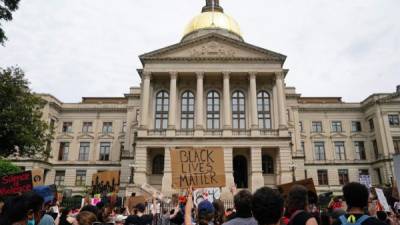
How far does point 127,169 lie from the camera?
45.2 metres

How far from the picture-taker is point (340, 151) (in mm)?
55250

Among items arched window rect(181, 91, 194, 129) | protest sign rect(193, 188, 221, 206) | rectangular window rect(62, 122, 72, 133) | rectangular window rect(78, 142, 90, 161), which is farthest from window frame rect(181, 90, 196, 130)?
rectangular window rect(62, 122, 72, 133)

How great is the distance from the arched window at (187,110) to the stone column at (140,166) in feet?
22.8

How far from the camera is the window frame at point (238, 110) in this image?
143ft

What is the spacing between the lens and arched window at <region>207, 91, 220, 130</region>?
143ft

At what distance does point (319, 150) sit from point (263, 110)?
1715 centimetres

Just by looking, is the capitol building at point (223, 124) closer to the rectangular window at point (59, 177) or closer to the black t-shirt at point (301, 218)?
the rectangular window at point (59, 177)

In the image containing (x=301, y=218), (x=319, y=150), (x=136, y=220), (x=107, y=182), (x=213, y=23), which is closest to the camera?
(x=301, y=218)

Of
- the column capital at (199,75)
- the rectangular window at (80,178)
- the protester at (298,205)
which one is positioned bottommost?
the protester at (298,205)

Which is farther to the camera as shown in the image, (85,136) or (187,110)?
(85,136)

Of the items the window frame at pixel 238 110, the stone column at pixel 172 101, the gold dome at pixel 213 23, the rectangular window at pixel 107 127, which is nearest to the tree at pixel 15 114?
the stone column at pixel 172 101

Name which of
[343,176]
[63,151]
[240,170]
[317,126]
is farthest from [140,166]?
[343,176]

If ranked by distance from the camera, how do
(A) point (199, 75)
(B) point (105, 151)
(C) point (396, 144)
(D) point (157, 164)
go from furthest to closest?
(B) point (105, 151)
(C) point (396, 144)
(D) point (157, 164)
(A) point (199, 75)

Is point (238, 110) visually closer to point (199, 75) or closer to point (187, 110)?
point (187, 110)
